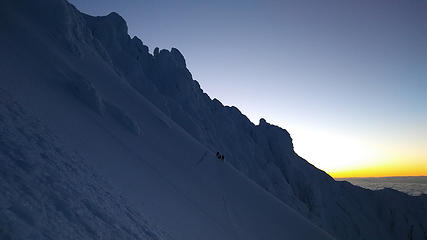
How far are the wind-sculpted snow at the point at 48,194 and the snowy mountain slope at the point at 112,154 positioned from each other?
5 centimetres

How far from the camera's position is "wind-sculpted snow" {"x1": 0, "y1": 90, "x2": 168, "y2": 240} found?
14.5 feet

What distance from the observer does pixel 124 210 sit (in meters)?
8.12

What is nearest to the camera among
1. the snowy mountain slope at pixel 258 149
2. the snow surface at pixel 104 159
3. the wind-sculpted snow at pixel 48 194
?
the wind-sculpted snow at pixel 48 194

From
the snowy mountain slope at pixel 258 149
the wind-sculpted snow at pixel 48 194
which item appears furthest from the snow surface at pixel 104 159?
the snowy mountain slope at pixel 258 149

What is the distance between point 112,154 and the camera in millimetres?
12617

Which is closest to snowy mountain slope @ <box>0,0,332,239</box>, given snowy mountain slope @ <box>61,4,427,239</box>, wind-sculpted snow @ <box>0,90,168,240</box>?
wind-sculpted snow @ <box>0,90,168,240</box>

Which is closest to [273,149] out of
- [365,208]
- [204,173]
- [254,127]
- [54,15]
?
[254,127]

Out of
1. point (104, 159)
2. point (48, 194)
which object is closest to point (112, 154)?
point (104, 159)

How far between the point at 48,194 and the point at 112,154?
736 cm

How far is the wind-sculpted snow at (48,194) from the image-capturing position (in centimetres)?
442

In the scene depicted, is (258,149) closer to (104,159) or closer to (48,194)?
(104,159)

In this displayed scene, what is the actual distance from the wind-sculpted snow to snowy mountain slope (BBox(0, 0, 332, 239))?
0.05m

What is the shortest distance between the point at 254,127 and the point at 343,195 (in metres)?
31.6

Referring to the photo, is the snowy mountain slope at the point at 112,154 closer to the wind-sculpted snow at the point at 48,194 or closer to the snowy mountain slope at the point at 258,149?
the wind-sculpted snow at the point at 48,194
